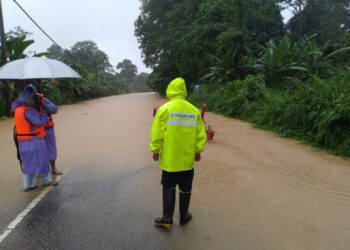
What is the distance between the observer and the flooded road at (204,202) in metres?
4.73

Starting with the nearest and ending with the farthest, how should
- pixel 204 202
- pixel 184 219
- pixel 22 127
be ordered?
pixel 184 219 → pixel 204 202 → pixel 22 127

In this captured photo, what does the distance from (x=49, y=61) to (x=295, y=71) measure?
1356 cm

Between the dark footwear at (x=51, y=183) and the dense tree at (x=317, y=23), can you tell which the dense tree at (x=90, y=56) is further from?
the dark footwear at (x=51, y=183)

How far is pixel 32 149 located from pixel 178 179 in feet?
8.66

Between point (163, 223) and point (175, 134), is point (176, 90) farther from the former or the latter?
point (163, 223)

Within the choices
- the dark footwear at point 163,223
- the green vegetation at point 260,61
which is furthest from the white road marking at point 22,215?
the green vegetation at point 260,61

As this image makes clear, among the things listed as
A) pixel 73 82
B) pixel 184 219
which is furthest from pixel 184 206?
pixel 73 82

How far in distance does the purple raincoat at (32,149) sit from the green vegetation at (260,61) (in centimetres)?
648

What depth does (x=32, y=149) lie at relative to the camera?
632 centimetres

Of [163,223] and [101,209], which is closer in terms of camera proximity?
[163,223]

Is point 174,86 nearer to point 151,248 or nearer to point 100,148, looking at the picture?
point 151,248

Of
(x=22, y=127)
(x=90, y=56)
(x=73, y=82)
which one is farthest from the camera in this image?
(x=90, y=56)

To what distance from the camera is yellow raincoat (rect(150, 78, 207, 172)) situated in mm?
4805

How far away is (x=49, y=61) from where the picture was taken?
6770 millimetres
